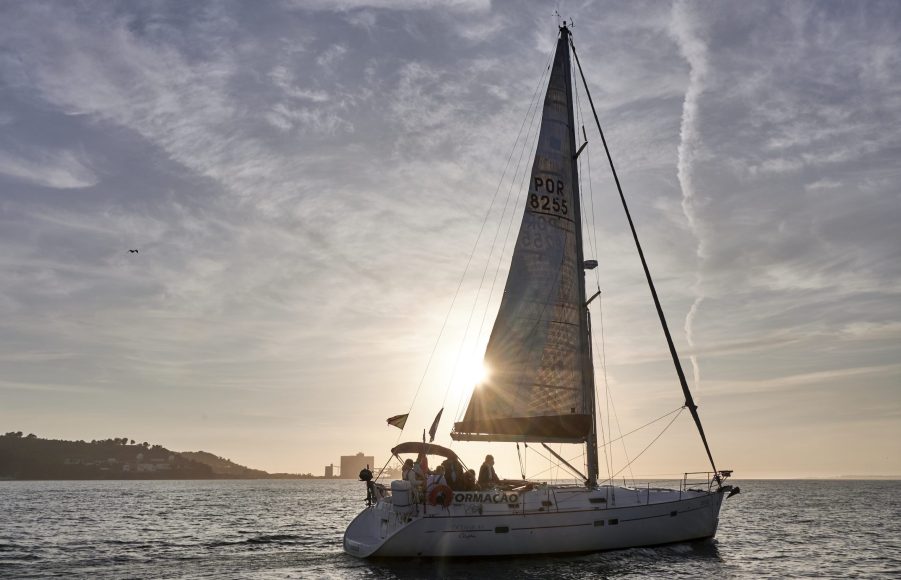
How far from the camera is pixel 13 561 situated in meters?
26.7

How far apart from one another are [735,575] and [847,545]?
15360 millimetres

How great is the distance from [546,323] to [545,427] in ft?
12.3

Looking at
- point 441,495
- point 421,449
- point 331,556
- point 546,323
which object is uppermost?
point 546,323

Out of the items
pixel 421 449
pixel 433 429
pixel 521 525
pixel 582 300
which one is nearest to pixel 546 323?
pixel 582 300

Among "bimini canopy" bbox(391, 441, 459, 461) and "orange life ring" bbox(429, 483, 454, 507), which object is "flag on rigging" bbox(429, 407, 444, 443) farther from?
"orange life ring" bbox(429, 483, 454, 507)

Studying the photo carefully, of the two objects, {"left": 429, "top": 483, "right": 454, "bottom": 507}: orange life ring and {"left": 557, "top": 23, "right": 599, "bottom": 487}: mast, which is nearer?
{"left": 429, "top": 483, "right": 454, "bottom": 507}: orange life ring

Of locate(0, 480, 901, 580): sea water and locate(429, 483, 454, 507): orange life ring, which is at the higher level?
A: locate(429, 483, 454, 507): orange life ring

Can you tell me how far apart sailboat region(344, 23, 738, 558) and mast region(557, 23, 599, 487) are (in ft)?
0.14

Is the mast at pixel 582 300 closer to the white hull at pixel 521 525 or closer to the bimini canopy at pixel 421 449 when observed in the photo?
the white hull at pixel 521 525

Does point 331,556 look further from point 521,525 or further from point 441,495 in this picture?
point 521,525

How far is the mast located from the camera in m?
25.2

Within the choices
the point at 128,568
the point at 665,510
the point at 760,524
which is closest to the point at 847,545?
the point at 760,524

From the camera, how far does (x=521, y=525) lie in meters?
22.2

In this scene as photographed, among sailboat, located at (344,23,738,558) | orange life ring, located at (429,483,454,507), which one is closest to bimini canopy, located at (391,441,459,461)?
sailboat, located at (344,23,738,558)
